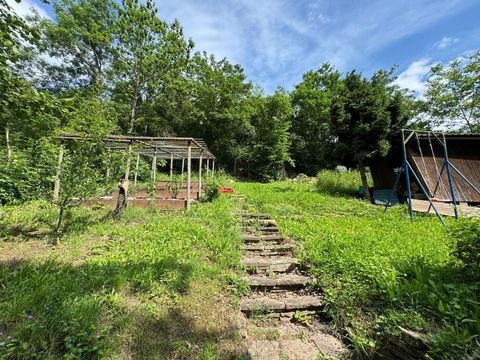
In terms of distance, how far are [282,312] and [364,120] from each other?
9.10 m

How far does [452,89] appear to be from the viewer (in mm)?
17906

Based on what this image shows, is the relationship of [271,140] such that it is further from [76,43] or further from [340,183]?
[76,43]

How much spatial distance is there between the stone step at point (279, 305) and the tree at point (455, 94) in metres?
22.9

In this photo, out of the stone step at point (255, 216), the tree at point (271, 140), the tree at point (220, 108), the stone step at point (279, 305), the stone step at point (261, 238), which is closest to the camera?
the stone step at point (279, 305)

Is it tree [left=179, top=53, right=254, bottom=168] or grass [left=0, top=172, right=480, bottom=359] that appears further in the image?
tree [left=179, top=53, right=254, bottom=168]

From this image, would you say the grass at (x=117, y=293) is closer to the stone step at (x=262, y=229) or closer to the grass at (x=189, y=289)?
the grass at (x=189, y=289)

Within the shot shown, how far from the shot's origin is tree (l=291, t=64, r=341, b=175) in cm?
2206

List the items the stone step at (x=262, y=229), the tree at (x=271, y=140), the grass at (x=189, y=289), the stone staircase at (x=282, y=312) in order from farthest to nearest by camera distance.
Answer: the tree at (x=271, y=140) → the stone step at (x=262, y=229) → the stone staircase at (x=282, y=312) → the grass at (x=189, y=289)

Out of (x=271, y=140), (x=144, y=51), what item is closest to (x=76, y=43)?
(x=144, y=51)

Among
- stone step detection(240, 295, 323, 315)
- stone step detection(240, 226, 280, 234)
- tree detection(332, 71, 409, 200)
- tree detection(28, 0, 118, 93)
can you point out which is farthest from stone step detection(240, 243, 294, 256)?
tree detection(28, 0, 118, 93)

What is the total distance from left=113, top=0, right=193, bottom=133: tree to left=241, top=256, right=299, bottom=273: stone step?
1533cm

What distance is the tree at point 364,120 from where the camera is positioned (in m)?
9.05

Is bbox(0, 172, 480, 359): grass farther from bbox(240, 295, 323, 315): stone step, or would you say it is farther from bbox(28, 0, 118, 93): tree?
bbox(28, 0, 118, 93): tree

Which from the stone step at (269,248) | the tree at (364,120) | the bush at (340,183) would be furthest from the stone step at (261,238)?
the bush at (340,183)
